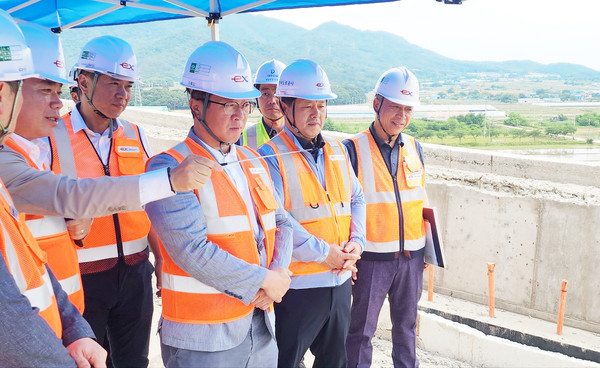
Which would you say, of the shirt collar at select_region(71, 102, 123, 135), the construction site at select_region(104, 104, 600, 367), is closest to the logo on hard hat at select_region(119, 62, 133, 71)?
the shirt collar at select_region(71, 102, 123, 135)

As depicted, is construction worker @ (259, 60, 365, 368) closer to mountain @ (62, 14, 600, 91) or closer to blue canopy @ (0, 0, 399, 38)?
blue canopy @ (0, 0, 399, 38)

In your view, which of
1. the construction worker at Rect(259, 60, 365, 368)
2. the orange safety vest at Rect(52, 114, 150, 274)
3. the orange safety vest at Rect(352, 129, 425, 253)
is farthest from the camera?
the orange safety vest at Rect(352, 129, 425, 253)

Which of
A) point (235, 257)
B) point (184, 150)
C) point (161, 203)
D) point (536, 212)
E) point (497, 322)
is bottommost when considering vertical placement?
point (497, 322)

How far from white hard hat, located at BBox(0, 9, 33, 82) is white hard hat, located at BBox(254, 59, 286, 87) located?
9.48 ft

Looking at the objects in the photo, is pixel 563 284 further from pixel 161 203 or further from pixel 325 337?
pixel 161 203

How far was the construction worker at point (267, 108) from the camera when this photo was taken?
14.5ft

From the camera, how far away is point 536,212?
6664mm

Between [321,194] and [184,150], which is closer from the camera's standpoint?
[184,150]

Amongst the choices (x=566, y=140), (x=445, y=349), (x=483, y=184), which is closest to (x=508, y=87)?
(x=566, y=140)

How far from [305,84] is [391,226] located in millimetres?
1129

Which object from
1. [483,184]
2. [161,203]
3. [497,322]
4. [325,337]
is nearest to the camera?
[161,203]

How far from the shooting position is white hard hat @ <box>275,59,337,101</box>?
328 cm

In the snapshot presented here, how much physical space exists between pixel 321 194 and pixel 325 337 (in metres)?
0.81

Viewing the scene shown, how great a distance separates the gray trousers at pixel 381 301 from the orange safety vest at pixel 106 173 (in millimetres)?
1509
